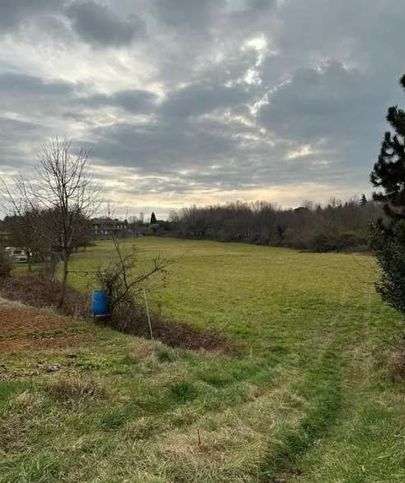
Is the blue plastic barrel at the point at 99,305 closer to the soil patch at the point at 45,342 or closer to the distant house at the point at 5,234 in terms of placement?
the soil patch at the point at 45,342

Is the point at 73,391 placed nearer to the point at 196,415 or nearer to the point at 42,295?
the point at 196,415

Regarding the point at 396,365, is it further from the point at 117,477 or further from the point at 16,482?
the point at 16,482

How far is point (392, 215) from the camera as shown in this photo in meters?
14.1

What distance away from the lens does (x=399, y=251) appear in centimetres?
1142

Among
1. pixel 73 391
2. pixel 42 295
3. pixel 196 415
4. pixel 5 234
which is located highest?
pixel 5 234

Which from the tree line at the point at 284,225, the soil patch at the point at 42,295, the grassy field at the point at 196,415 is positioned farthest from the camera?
the tree line at the point at 284,225

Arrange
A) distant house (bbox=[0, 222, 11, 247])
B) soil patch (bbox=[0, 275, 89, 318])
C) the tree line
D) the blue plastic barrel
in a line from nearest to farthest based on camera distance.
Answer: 1. the blue plastic barrel
2. soil patch (bbox=[0, 275, 89, 318])
3. distant house (bbox=[0, 222, 11, 247])
4. the tree line

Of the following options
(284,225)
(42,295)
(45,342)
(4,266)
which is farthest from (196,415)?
(284,225)

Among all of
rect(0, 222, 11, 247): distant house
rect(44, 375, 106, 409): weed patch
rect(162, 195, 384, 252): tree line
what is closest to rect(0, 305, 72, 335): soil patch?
rect(44, 375, 106, 409): weed patch

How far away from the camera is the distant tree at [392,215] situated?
1162cm

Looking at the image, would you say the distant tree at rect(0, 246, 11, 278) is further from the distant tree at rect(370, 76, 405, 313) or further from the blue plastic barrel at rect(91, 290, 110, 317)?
the distant tree at rect(370, 76, 405, 313)

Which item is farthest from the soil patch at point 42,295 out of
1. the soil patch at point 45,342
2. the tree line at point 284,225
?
the tree line at point 284,225

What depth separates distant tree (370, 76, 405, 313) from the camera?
11617mm

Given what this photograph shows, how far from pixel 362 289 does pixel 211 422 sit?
2574cm
